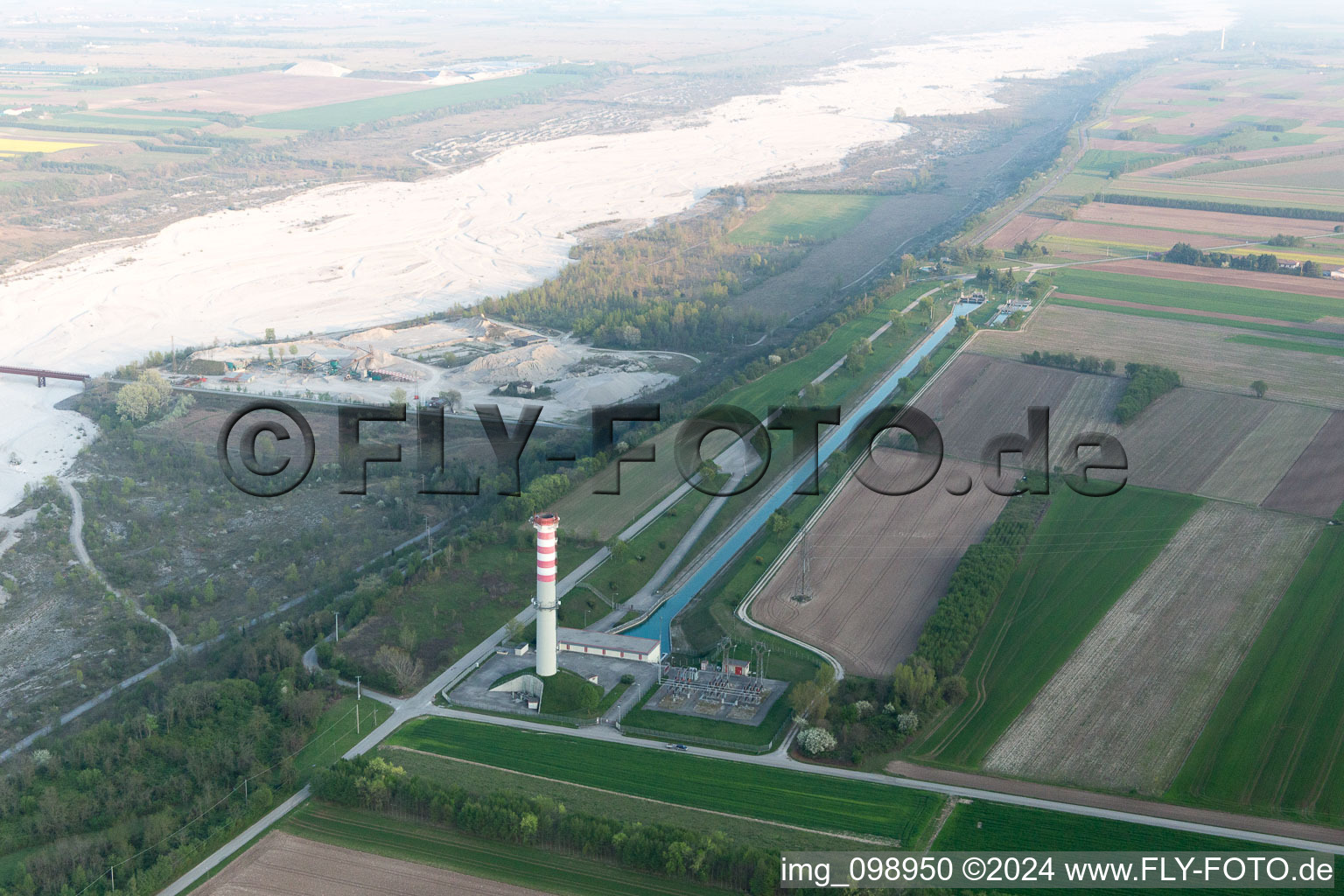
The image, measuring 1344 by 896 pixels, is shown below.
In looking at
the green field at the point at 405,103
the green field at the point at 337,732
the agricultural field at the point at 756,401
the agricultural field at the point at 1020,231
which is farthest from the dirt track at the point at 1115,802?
the green field at the point at 405,103

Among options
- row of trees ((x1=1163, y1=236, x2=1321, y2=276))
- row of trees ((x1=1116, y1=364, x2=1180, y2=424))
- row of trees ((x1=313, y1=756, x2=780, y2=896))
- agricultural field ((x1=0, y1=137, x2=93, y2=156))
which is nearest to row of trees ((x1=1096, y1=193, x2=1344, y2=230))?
row of trees ((x1=1163, y1=236, x2=1321, y2=276))

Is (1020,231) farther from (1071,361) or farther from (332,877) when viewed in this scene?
(332,877)

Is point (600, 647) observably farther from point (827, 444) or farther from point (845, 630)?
point (827, 444)

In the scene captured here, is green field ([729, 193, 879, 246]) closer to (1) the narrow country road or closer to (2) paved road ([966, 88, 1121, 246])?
(2) paved road ([966, 88, 1121, 246])

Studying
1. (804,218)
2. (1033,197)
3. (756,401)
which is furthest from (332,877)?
(1033,197)

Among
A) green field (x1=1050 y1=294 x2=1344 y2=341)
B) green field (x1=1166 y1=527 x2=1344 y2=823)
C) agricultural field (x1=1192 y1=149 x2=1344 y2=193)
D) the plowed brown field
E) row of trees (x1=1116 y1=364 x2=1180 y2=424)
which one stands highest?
agricultural field (x1=1192 y1=149 x2=1344 y2=193)
